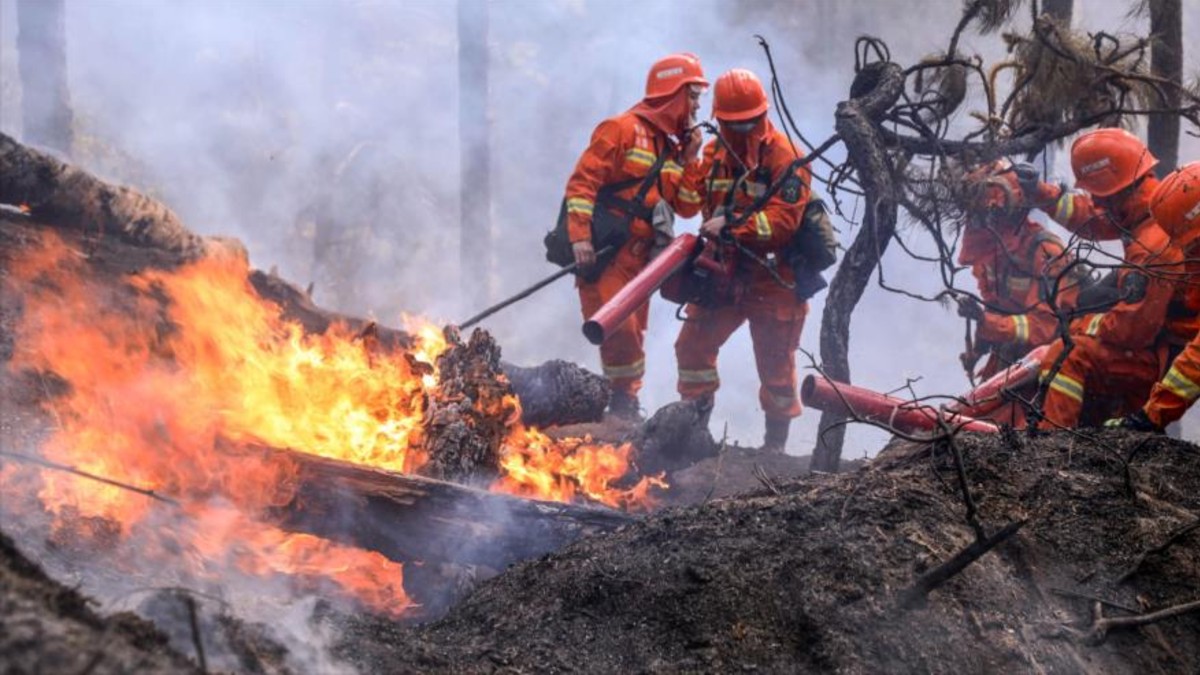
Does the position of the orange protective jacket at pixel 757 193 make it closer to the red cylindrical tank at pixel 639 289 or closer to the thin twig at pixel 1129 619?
A: the red cylindrical tank at pixel 639 289

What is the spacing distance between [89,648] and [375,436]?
3.09m

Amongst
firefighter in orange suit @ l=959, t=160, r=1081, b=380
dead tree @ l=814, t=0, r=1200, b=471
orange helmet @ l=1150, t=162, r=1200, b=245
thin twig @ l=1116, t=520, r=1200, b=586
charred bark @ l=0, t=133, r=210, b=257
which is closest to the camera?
thin twig @ l=1116, t=520, r=1200, b=586

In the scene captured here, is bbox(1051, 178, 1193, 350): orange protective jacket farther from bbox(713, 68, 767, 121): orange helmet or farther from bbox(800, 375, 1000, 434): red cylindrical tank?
bbox(713, 68, 767, 121): orange helmet

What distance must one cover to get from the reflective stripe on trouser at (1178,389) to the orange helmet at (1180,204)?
0.67 metres

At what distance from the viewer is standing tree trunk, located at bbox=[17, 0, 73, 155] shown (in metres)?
11.4

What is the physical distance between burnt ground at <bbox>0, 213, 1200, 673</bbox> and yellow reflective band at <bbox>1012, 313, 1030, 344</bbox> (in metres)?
3.85

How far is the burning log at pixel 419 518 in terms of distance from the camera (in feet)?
12.5

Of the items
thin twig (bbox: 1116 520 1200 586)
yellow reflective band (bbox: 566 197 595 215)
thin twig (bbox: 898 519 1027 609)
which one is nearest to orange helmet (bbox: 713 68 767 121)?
yellow reflective band (bbox: 566 197 595 215)

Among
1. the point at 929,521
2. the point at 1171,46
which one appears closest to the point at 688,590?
the point at 929,521

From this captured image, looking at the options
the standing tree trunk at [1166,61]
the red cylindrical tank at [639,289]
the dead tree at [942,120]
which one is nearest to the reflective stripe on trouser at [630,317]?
the red cylindrical tank at [639,289]

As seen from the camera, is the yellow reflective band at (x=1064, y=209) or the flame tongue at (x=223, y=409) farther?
the yellow reflective band at (x=1064, y=209)

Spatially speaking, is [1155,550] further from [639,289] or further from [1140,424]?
[639,289]

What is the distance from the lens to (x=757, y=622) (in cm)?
268

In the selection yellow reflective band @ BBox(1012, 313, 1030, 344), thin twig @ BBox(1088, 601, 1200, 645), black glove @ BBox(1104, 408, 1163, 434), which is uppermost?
yellow reflective band @ BBox(1012, 313, 1030, 344)
